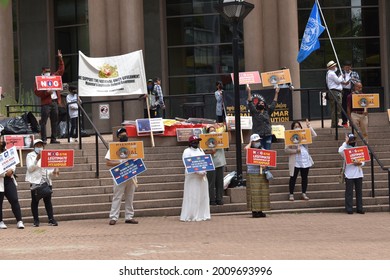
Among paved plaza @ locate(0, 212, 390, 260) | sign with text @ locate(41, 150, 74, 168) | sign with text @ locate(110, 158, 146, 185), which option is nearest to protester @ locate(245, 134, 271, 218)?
paved plaza @ locate(0, 212, 390, 260)

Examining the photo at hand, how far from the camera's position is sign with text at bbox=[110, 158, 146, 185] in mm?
17453

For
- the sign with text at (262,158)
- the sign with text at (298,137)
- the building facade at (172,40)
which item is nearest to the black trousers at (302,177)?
the sign with text at (298,137)

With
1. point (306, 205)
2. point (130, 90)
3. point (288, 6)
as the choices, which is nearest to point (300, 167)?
point (306, 205)

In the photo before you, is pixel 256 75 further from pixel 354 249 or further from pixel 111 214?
pixel 354 249

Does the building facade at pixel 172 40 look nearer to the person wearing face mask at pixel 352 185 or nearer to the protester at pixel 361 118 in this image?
the protester at pixel 361 118

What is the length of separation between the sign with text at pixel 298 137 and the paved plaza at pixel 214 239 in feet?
5.85

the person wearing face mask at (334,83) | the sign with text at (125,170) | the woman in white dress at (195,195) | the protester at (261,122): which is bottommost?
the woman in white dress at (195,195)

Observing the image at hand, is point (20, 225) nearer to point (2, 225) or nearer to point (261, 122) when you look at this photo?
point (2, 225)

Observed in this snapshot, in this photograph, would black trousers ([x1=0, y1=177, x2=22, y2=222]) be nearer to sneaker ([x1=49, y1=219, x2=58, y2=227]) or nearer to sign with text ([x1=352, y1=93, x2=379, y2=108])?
sneaker ([x1=49, y1=219, x2=58, y2=227])

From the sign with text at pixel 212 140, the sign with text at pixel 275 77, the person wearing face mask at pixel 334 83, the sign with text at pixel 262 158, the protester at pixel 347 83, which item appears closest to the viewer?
the sign with text at pixel 262 158

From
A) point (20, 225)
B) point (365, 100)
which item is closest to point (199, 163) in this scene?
point (20, 225)

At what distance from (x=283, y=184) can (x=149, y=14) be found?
17.1 meters

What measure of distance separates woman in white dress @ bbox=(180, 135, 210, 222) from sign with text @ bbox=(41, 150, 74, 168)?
92.3 inches

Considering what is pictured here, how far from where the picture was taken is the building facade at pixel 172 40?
30.6 m
